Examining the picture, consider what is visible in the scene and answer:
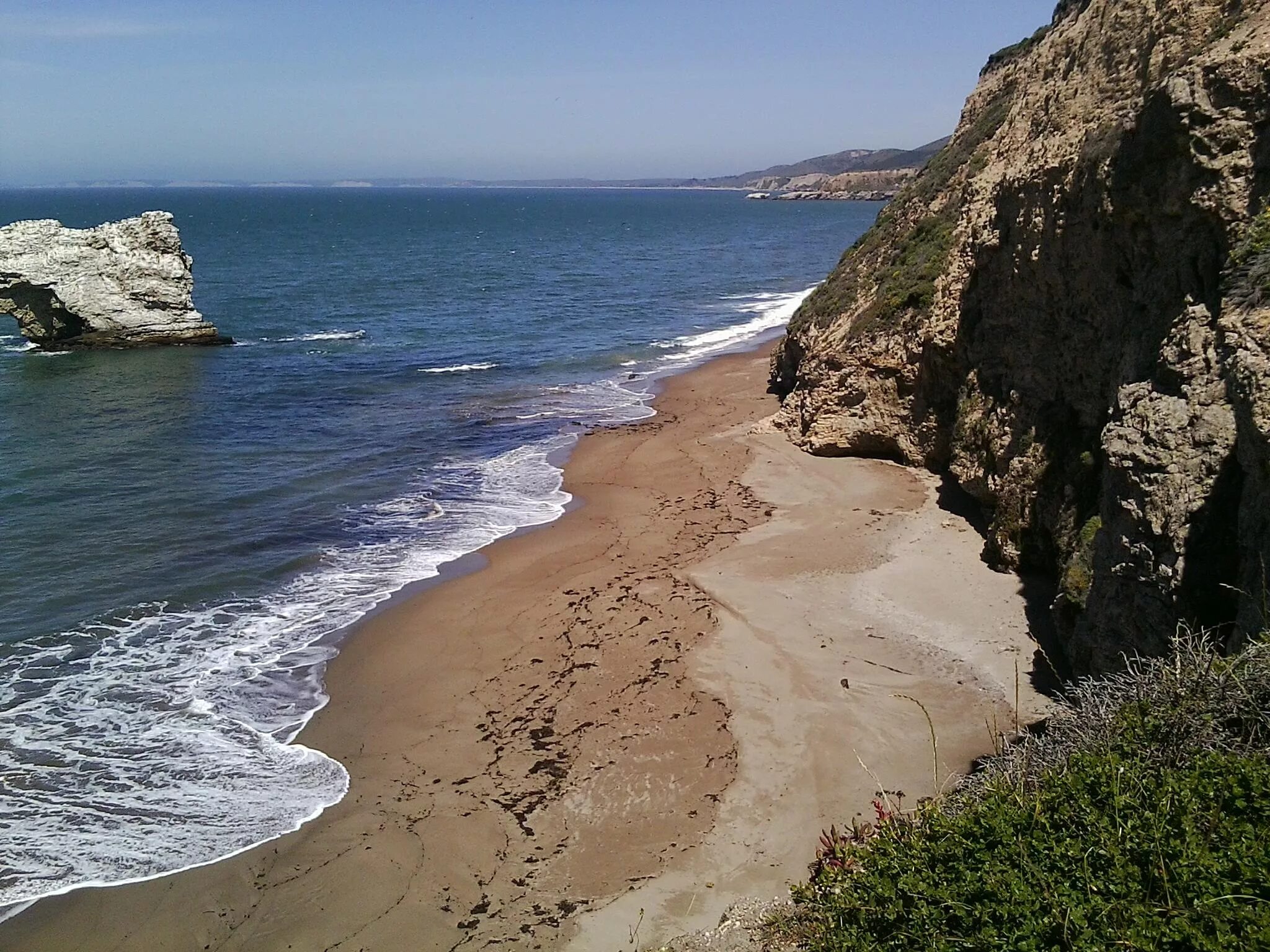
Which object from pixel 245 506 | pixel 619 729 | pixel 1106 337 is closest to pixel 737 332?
pixel 245 506

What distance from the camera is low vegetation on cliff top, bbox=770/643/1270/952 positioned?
495cm

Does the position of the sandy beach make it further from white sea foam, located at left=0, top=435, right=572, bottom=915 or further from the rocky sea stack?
the rocky sea stack

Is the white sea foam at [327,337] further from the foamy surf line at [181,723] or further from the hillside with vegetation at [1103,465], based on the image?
the hillside with vegetation at [1103,465]

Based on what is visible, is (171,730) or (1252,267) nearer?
(1252,267)

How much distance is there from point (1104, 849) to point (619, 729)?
7206 millimetres

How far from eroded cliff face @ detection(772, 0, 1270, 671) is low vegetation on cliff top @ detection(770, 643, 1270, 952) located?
172 centimetres

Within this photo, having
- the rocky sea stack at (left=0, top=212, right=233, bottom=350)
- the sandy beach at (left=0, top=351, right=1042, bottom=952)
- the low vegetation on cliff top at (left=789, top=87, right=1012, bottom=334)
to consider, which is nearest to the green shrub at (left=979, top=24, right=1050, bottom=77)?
the low vegetation on cliff top at (left=789, top=87, right=1012, bottom=334)

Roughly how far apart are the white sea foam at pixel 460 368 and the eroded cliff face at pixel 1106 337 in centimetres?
1703

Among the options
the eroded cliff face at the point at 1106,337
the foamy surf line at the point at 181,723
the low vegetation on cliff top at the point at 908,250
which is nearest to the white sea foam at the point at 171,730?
the foamy surf line at the point at 181,723

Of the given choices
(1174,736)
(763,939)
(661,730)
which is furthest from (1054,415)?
(763,939)

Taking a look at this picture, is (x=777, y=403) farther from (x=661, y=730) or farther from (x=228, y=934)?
(x=228, y=934)

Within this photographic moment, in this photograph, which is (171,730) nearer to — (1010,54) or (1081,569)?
(1081,569)

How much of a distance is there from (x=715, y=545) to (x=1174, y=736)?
11324mm

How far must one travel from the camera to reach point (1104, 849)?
17.8ft
